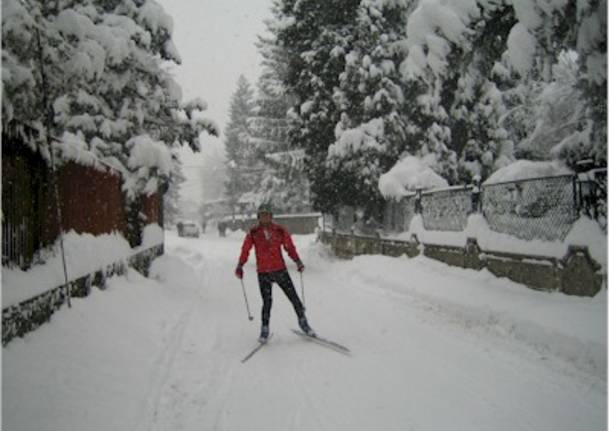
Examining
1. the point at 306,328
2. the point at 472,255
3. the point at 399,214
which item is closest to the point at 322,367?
the point at 306,328

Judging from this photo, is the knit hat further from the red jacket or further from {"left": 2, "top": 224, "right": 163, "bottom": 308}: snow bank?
{"left": 2, "top": 224, "right": 163, "bottom": 308}: snow bank

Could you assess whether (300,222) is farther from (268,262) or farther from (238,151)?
(268,262)

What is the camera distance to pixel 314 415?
4469mm

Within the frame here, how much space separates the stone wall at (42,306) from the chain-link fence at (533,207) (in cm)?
782

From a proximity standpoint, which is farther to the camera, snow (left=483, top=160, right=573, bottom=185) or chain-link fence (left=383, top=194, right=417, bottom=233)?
chain-link fence (left=383, top=194, right=417, bottom=233)

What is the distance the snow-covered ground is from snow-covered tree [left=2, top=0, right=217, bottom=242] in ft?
9.62

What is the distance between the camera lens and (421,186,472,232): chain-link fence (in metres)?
12.3

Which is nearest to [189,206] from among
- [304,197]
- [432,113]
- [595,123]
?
[304,197]

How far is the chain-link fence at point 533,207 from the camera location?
8.77 m

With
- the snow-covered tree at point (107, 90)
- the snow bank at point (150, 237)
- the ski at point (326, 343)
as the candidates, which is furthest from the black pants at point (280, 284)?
the snow bank at point (150, 237)

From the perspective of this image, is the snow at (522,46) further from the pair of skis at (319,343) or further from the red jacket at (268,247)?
the pair of skis at (319,343)

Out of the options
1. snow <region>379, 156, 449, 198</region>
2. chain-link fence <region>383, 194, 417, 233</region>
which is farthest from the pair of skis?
snow <region>379, 156, 449, 198</region>

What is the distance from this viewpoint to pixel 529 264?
356 inches

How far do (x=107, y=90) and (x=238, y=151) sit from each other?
39.4m
